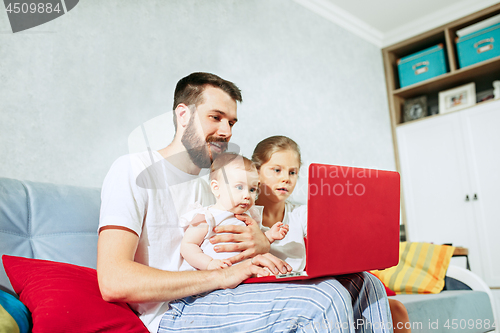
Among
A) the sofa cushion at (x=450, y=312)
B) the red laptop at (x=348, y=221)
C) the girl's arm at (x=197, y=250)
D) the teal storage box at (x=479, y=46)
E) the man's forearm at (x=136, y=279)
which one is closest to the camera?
the red laptop at (x=348, y=221)

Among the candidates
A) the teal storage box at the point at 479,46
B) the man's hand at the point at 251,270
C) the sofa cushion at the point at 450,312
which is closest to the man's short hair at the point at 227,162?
the man's hand at the point at 251,270

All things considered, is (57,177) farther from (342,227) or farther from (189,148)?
(342,227)

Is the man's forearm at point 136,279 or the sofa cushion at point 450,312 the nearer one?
the man's forearm at point 136,279

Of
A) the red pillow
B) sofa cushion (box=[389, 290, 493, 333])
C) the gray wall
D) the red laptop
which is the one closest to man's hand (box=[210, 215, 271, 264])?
the red laptop

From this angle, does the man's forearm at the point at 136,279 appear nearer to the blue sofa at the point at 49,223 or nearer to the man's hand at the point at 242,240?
the man's hand at the point at 242,240

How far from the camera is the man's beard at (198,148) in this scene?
121cm

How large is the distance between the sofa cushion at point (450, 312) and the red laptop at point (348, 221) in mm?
653

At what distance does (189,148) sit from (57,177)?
637 millimetres

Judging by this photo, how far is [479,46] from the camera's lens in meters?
2.92

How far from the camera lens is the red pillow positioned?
766 millimetres

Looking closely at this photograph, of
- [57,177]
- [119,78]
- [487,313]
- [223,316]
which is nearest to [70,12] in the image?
[119,78]

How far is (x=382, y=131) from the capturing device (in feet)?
10.6

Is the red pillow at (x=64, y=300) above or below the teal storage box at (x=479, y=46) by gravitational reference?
below

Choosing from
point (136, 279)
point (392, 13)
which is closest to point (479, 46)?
point (392, 13)
